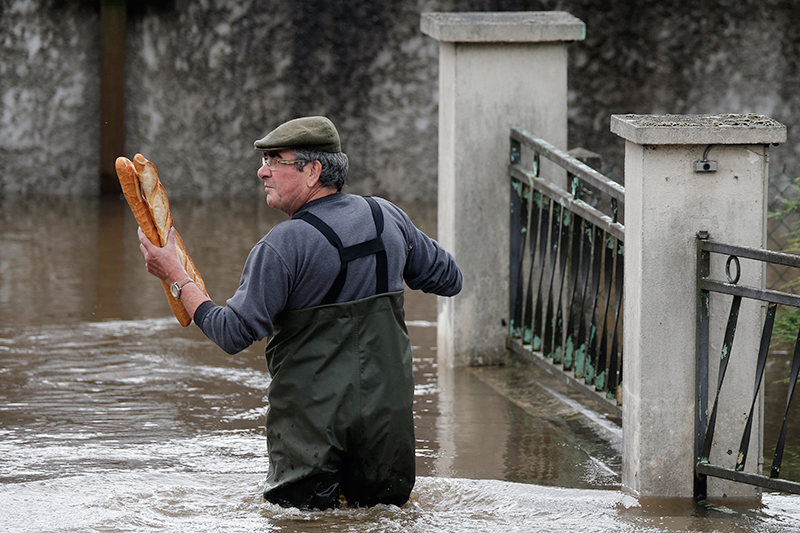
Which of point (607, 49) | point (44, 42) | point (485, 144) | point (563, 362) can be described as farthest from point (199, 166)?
point (563, 362)

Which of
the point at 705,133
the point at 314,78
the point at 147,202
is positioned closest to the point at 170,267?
the point at 147,202

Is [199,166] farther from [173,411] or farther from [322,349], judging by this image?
[322,349]

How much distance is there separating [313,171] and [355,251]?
1.03 feet

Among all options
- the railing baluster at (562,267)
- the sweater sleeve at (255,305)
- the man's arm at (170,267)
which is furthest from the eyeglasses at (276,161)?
the railing baluster at (562,267)

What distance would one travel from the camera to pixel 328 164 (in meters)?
4.12

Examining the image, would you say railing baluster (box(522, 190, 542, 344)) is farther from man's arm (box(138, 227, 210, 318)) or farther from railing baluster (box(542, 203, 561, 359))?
man's arm (box(138, 227, 210, 318))

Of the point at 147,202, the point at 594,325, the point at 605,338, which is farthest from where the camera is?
the point at 594,325

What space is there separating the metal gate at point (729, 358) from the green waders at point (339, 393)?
3.63 feet

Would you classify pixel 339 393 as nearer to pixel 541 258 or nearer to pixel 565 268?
pixel 565 268

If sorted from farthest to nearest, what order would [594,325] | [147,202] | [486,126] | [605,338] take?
[486,126]
[594,325]
[605,338]
[147,202]

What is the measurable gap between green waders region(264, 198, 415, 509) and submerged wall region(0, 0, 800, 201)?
23.6 feet

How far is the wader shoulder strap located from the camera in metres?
4.02

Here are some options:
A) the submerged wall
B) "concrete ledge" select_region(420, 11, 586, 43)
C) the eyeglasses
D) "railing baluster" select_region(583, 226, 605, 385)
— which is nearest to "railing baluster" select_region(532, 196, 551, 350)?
"railing baluster" select_region(583, 226, 605, 385)

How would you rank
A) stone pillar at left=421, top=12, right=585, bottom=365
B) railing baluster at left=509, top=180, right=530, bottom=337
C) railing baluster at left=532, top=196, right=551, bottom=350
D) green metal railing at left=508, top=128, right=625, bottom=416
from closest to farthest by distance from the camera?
green metal railing at left=508, top=128, right=625, bottom=416 < railing baluster at left=532, top=196, right=551, bottom=350 < stone pillar at left=421, top=12, right=585, bottom=365 < railing baluster at left=509, top=180, right=530, bottom=337
